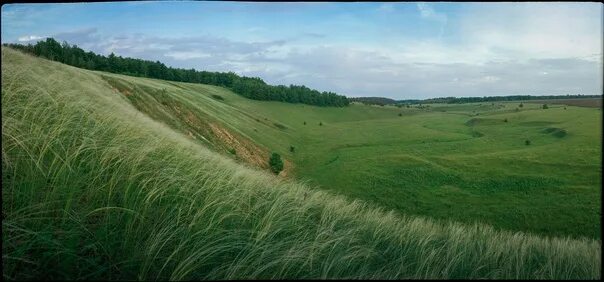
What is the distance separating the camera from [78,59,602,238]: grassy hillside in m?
12.0

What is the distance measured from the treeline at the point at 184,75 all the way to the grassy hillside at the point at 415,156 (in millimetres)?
537

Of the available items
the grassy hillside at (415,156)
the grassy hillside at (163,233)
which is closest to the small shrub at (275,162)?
the grassy hillside at (415,156)

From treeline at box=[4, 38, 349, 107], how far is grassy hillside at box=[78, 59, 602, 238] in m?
0.54

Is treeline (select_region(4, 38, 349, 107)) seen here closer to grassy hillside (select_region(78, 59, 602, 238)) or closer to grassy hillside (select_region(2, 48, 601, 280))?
grassy hillside (select_region(78, 59, 602, 238))

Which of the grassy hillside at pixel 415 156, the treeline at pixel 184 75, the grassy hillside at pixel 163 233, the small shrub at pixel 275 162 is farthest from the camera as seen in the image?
the treeline at pixel 184 75

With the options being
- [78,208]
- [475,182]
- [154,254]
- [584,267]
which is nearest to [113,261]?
[154,254]

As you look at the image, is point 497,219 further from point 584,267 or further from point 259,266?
point 259,266

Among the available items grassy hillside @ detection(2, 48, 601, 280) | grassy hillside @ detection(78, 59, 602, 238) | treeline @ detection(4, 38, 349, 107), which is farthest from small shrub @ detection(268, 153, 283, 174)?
grassy hillside @ detection(2, 48, 601, 280)

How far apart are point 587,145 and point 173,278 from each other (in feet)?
14.7

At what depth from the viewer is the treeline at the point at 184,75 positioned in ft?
52.6

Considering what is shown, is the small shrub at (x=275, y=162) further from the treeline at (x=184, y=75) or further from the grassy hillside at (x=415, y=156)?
the treeline at (x=184, y=75)

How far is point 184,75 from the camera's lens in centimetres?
5216

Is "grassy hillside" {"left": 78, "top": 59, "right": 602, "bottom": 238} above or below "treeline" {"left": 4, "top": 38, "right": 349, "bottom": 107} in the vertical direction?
below

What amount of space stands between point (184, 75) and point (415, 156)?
4089cm
